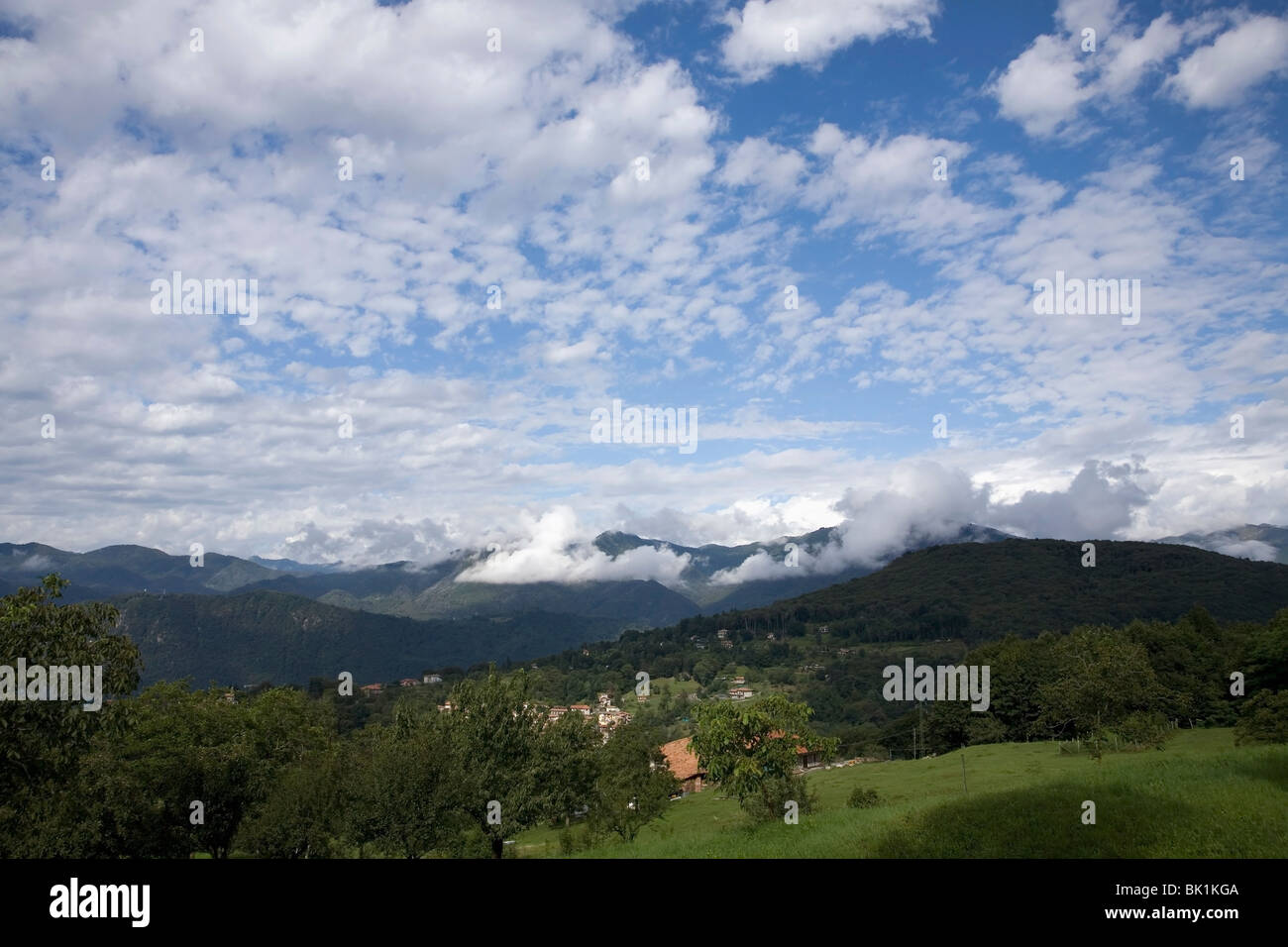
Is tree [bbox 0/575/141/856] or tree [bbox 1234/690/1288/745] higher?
tree [bbox 0/575/141/856]

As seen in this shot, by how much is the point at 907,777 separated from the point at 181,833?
56.3 meters

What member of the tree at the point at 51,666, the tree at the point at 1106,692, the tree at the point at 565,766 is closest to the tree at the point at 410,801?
the tree at the point at 565,766

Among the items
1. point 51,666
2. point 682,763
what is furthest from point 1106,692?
point 682,763

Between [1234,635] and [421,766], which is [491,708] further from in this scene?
[1234,635]

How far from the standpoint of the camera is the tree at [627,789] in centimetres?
4384

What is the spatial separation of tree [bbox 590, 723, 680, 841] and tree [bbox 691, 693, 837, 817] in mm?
11591

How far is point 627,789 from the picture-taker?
49.3 meters

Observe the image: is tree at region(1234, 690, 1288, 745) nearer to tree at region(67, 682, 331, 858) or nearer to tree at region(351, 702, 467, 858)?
tree at region(351, 702, 467, 858)

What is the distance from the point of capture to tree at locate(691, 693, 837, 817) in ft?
108

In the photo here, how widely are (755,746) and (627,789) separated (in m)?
18.6

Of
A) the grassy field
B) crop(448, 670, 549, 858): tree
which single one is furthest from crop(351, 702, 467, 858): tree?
the grassy field
